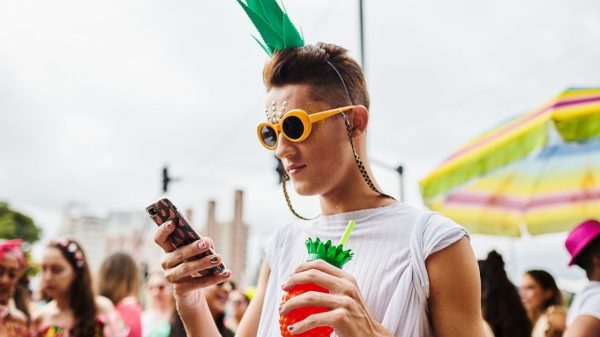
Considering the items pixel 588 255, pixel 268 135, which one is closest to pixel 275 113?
pixel 268 135

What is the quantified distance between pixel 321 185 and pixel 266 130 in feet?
0.84

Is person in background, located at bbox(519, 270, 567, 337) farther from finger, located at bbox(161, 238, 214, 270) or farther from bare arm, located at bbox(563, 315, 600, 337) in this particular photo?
finger, located at bbox(161, 238, 214, 270)

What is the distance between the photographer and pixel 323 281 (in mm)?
1172

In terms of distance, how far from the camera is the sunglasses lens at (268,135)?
1.64m

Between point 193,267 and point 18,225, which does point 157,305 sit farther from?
point 18,225

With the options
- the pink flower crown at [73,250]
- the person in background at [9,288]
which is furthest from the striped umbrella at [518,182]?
the person in background at [9,288]

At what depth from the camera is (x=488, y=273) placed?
15.9 ft

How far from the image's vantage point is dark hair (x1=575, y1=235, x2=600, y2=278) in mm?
3676

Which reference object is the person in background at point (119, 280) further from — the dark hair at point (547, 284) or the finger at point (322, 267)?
the finger at point (322, 267)

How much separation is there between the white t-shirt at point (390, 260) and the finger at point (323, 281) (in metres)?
0.26

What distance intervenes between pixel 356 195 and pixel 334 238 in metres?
0.15

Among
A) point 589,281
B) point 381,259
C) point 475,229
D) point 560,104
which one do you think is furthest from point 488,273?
point 381,259

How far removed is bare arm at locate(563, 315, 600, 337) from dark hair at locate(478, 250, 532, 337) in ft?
4.94

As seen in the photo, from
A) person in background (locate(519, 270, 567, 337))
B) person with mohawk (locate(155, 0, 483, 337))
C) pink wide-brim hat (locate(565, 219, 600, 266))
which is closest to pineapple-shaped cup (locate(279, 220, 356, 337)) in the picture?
person with mohawk (locate(155, 0, 483, 337))
